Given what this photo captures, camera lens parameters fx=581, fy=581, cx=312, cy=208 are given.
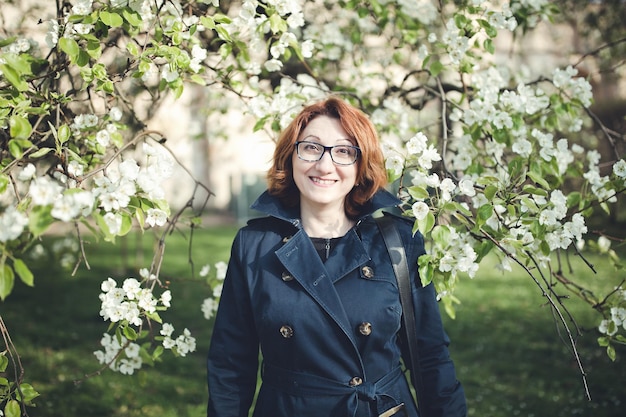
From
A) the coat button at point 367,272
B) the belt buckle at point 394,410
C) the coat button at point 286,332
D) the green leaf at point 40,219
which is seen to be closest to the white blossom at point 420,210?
the coat button at point 367,272

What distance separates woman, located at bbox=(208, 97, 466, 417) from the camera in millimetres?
1949

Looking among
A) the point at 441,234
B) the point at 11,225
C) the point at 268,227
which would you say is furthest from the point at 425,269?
the point at 11,225

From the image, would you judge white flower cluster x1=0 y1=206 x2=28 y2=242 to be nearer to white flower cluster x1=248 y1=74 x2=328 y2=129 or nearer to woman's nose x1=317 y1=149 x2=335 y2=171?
woman's nose x1=317 y1=149 x2=335 y2=171

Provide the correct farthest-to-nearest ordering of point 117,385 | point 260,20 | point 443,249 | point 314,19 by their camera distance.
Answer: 1. point 314,19
2. point 117,385
3. point 260,20
4. point 443,249

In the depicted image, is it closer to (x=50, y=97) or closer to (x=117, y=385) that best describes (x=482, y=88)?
(x=50, y=97)

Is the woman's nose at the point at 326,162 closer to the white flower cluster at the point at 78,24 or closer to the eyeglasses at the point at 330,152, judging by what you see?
the eyeglasses at the point at 330,152

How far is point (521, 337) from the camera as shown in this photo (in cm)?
532

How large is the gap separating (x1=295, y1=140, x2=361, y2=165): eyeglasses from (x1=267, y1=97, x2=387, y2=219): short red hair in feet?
0.11

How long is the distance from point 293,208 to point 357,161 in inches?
12.2

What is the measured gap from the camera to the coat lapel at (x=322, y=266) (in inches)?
76.4

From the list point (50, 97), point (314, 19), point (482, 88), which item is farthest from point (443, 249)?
point (314, 19)

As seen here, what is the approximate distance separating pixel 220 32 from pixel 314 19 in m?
2.44

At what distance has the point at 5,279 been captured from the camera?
1443 mm

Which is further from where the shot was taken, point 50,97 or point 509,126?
point 509,126
